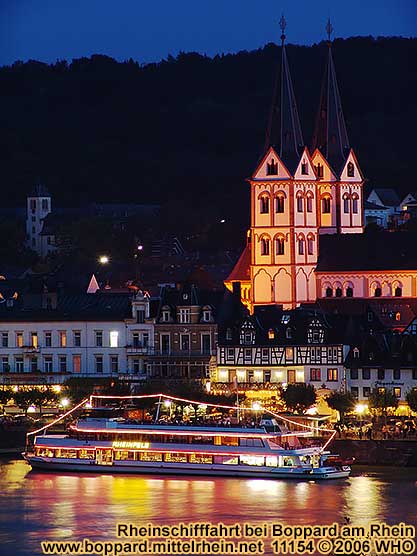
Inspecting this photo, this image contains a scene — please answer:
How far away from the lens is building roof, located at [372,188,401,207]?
15475 cm

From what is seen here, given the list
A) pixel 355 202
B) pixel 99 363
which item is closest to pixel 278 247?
pixel 355 202

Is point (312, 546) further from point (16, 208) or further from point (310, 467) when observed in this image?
point (16, 208)

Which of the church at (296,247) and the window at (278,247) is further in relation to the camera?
the window at (278,247)

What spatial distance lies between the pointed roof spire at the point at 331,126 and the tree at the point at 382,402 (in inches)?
896

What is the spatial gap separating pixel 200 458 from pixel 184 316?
51.1ft

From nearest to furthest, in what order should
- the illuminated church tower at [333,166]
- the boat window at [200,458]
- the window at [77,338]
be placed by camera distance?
the boat window at [200,458], the window at [77,338], the illuminated church tower at [333,166]

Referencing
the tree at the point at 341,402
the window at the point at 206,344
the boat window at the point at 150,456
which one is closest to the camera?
the boat window at the point at 150,456

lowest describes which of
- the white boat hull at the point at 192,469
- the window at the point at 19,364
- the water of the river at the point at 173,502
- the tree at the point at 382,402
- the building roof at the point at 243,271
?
the water of the river at the point at 173,502

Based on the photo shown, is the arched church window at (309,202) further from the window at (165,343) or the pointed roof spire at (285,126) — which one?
the window at (165,343)

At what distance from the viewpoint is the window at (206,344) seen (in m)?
91.4

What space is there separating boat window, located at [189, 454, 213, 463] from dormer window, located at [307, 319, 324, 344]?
13351 millimetres

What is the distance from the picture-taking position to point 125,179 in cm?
19238

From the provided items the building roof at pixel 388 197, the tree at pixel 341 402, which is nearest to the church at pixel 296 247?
the tree at pixel 341 402

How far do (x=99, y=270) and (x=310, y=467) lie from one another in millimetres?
50026
